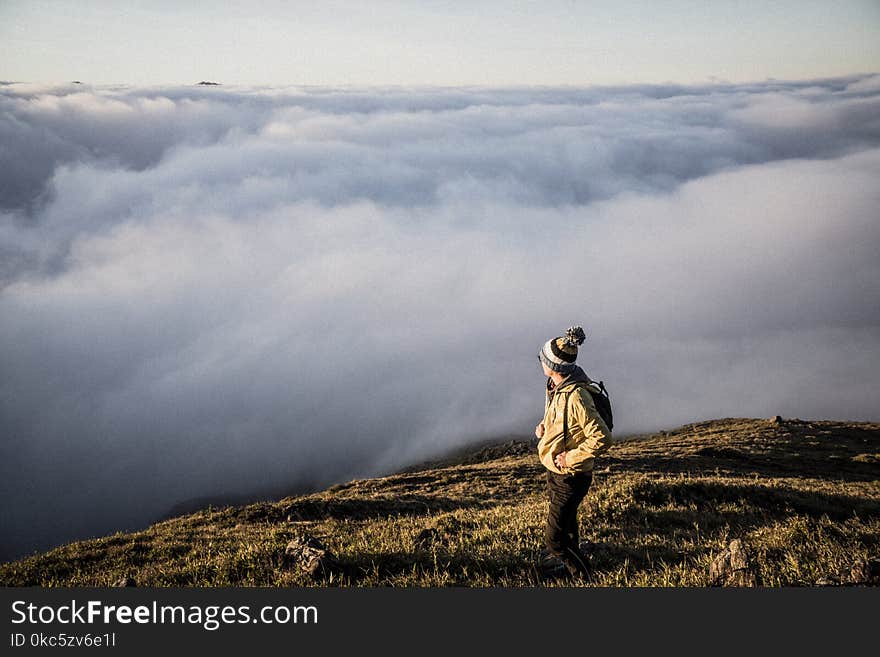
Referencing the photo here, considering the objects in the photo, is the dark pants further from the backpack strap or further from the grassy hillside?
the backpack strap

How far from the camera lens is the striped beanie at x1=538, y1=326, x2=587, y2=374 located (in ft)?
17.8

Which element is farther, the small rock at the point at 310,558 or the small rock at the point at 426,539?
the small rock at the point at 426,539

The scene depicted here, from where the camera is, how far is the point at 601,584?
522 cm

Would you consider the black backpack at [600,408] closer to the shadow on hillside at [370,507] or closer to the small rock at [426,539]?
the small rock at [426,539]

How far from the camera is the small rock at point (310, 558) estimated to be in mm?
5828

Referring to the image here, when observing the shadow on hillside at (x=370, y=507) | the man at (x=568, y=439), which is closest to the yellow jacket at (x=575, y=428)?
the man at (x=568, y=439)

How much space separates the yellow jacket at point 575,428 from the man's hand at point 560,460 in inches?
1.3

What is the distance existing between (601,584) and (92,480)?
672ft

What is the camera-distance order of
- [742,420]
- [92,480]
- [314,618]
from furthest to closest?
[92,480]
[742,420]
[314,618]

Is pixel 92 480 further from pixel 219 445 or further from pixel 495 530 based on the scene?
pixel 495 530

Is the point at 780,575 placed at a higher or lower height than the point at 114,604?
lower

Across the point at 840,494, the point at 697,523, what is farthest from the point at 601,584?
the point at 840,494

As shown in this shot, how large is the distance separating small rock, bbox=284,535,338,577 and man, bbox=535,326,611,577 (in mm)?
2417

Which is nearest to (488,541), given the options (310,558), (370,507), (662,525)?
(310,558)
